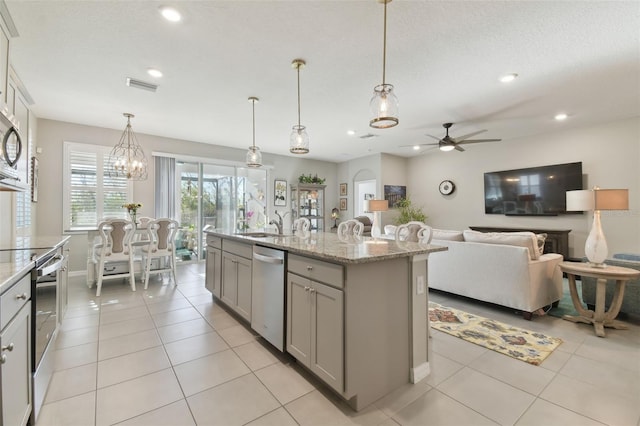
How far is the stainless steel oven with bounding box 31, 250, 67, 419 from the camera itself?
5.31ft

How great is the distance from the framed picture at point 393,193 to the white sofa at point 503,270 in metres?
3.86

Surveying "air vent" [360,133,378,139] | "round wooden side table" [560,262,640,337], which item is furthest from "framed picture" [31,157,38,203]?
"round wooden side table" [560,262,640,337]

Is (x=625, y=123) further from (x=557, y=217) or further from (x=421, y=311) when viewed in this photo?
(x=421, y=311)

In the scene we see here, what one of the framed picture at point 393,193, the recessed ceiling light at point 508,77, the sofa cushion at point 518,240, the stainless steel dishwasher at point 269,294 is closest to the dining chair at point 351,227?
the sofa cushion at point 518,240

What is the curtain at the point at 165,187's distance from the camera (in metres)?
5.87

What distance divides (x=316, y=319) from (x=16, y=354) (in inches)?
59.5

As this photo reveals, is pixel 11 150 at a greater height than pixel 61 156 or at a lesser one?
lesser

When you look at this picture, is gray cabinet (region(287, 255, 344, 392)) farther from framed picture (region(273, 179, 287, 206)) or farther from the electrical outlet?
framed picture (region(273, 179, 287, 206))

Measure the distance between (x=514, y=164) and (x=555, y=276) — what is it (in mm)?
3533

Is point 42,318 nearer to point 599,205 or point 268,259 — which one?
point 268,259

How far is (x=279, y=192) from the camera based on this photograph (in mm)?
7770

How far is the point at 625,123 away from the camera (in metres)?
4.74

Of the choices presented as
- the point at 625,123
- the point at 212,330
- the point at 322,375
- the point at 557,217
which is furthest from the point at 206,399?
the point at 625,123

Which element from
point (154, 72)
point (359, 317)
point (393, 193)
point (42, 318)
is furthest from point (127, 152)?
point (393, 193)
